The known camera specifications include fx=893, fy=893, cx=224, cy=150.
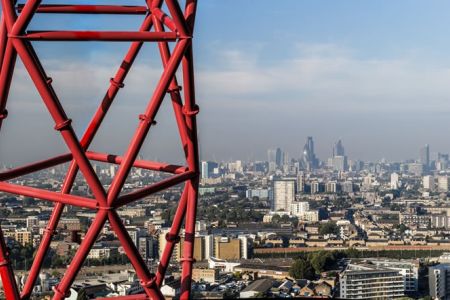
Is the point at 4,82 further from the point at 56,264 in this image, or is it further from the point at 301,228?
the point at 301,228

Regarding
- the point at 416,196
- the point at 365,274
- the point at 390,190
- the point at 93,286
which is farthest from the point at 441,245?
the point at 390,190

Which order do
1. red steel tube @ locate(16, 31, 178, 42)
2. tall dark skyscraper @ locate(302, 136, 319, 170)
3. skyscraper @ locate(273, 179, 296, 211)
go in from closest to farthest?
red steel tube @ locate(16, 31, 178, 42) < skyscraper @ locate(273, 179, 296, 211) < tall dark skyscraper @ locate(302, 136, 319, 170)

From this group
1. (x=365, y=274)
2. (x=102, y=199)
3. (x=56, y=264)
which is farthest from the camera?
(x=56, y=264)

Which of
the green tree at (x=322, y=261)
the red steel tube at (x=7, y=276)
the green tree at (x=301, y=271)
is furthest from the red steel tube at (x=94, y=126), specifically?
the green tree at (x=322, y=261)

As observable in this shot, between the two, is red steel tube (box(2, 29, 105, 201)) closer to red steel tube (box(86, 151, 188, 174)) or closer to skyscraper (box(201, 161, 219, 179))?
red steel tube (box(86, 151, 188, 174))

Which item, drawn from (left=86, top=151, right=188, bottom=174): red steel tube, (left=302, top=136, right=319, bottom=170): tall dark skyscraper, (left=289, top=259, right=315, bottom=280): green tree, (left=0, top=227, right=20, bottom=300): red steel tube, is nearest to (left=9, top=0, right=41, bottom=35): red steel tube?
(left=0, top=227, right=20, bottom=300): red steel tube

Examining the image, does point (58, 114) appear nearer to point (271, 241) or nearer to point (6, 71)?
point (6, 71)

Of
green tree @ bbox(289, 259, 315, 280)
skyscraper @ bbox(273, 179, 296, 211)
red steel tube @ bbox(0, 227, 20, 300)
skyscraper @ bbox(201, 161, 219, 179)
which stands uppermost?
skyscraper @ bbox(201, 161, 219, 179)
